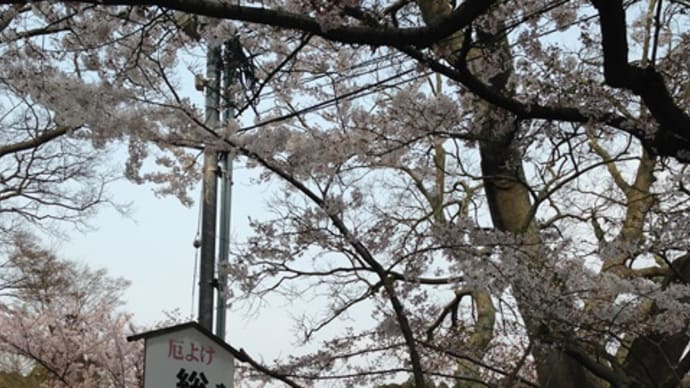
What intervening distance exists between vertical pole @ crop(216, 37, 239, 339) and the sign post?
695 mm

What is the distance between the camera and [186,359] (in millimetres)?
3279

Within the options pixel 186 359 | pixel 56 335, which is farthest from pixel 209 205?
pixel 56 335

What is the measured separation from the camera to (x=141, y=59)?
3.61 metres

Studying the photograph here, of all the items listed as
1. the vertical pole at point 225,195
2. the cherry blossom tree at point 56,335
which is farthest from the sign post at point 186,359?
the cherry blossom tree at point 56,335

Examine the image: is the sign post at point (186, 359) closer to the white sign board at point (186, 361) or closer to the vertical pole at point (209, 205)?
the white sign board at point (186, 361)

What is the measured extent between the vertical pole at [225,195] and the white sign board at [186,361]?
0.70 m

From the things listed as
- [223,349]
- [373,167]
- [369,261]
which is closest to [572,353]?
[369,261]

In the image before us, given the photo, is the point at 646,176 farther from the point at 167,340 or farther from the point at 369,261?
the point at 167,340

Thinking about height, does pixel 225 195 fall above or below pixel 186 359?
above

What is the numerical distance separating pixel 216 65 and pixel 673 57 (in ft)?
8.11

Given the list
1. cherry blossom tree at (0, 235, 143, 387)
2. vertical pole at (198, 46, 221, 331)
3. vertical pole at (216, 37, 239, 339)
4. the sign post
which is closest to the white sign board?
the sign post

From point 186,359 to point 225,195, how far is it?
1.74m

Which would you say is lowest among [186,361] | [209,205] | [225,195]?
[186,361]

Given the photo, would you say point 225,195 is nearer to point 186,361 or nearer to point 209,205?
point 209,205
